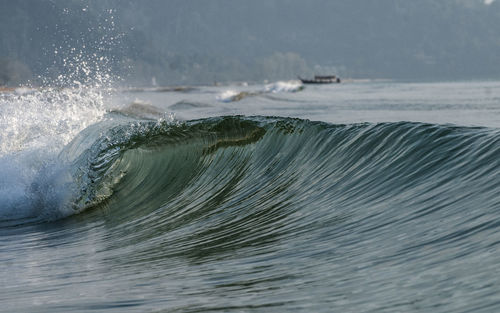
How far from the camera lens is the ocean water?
5031mm

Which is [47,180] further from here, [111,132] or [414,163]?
[414,163]

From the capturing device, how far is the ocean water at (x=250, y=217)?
16.5ft

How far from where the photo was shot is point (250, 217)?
8.98 m

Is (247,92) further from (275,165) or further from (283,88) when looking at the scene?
(275,165)

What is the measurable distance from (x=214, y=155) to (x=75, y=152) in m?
3.01

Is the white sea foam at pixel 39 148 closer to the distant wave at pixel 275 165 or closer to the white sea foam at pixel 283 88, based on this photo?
the distant wave at pixel 275 165

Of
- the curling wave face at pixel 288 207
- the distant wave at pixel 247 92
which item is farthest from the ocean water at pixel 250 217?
the distant wave at pixel 247 92

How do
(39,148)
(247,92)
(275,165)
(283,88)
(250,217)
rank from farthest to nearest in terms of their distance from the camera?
1. (283,88)
2. (247,92)
3. (39,148)
4. (275,165)
5. (250,217)

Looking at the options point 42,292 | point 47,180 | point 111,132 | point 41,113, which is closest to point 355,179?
point 42,292

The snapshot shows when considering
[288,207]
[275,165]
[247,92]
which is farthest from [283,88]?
[288,207]

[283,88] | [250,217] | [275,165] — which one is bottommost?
[250,217]

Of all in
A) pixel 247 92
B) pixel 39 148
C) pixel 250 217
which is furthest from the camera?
pixel 247 92

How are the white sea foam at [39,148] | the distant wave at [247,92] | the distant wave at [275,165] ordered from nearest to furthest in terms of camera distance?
the distant wave at [275,165], the white sea foam at [39,148], the distant wave at [247,92]

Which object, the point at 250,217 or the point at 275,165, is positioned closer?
the point at 250,217
